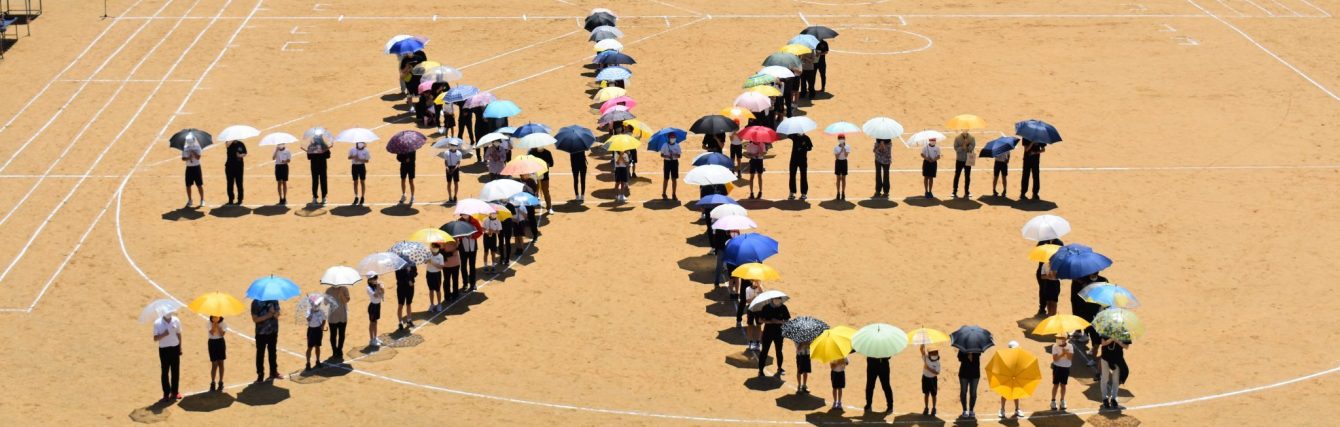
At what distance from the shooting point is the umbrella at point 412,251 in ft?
116

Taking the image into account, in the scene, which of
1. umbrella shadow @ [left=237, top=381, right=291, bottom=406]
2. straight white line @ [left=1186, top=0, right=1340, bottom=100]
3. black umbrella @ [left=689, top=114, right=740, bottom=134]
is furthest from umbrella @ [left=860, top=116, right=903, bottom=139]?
straight white line @ [left=1186, top=0, right=1340, bottom=100]

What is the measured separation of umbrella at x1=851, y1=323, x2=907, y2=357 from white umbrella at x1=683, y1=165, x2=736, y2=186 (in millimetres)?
10208

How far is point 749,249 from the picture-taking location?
35.8m

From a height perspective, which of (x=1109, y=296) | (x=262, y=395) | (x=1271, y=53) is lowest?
(x=262, y=395)

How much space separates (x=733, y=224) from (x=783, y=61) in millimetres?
14916

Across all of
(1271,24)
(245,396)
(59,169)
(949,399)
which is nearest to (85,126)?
(59,169)

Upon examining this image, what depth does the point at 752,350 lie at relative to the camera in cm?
3516

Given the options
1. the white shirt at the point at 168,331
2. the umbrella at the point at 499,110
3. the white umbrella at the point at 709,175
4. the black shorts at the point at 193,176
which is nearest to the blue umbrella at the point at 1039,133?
the white umbrella at the point at 709,175

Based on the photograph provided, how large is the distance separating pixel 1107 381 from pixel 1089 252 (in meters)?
3.35

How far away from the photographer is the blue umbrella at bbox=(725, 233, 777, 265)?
35.7 meters

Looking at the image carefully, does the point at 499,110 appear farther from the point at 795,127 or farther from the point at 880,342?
the point at 880,342

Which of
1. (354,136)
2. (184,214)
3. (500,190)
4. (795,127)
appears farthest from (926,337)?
(184,214)

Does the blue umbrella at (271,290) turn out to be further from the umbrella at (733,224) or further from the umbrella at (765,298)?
the umbrella at (733,224)

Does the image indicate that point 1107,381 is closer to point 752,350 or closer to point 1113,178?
point 752,350
